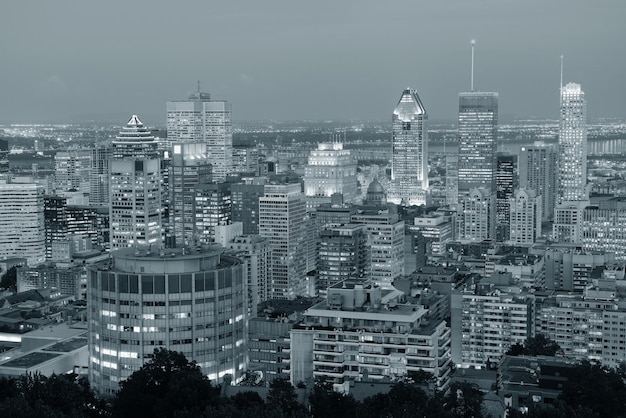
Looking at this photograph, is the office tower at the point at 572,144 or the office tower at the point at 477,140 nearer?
the office tower at the point at 572,144

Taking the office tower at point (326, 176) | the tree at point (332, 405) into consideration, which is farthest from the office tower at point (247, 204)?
the tree at point (332, 405)

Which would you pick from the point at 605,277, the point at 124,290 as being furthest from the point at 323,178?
the point at 124,290

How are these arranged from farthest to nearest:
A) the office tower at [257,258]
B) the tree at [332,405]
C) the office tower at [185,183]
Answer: the office tower at [185,183], the office tower at [257,258], the tree at [332,405]

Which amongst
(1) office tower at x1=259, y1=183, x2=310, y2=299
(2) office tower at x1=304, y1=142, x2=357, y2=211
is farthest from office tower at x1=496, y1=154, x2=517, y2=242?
(1) office tower at x1=259, y1=183, x2=310, y2=299

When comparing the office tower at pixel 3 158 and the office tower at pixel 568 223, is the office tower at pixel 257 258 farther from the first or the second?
the office tower at pixel 3 158

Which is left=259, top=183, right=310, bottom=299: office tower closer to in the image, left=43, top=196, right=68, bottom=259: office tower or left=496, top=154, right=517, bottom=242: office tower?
left=43, top=196, right=68, bottom=259: office tower
